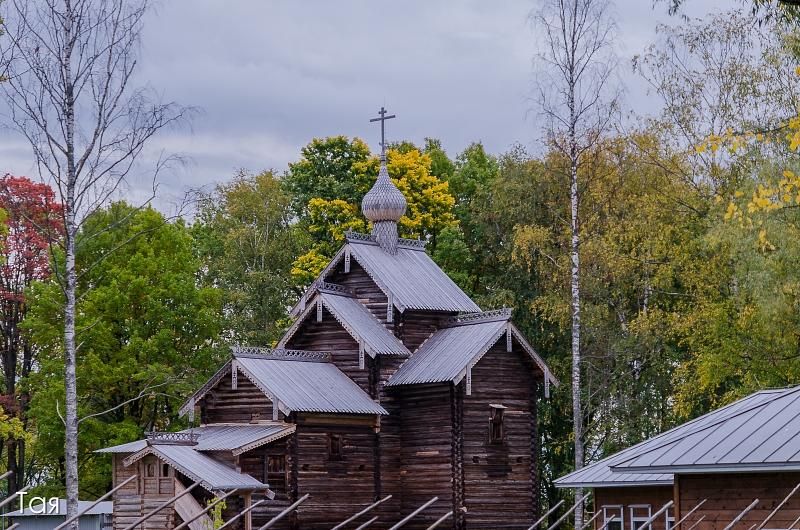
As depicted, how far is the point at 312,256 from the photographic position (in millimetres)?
50375

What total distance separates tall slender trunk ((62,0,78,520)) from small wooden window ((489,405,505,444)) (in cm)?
1539

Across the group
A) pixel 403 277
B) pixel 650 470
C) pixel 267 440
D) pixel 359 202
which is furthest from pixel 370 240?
pixel 650 470

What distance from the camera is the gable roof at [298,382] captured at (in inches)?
1401

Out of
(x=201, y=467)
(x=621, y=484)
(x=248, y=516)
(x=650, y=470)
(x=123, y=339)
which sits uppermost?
(x=123, y=339)

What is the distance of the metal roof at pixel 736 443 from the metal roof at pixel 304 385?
12695 mm

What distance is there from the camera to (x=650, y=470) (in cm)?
2277

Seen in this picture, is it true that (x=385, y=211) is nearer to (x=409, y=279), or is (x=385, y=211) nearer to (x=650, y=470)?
(x=409, y=279)

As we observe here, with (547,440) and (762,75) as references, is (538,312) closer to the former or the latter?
(547,440)

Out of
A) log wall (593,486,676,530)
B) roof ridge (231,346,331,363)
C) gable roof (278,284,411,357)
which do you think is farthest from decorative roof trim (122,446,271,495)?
log wall (593,486,676,530)

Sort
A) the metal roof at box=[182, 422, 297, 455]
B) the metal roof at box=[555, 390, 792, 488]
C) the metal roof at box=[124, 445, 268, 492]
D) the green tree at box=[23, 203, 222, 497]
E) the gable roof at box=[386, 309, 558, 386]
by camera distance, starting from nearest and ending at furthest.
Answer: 1. the metal roof at box=[555, 390, 792, 488]
2. the metal roof at box=[124, 445, 268, 492]
3. the metal roof at box=[182, 422, 297, 455]
4. the gable roof at box=[386, 309, 558, 386]
5. the green tree at box=[23, 203, 222, 497]

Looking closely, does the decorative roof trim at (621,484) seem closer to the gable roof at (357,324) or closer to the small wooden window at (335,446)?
the small wooden window at (335,446)

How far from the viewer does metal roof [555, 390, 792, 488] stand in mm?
24625

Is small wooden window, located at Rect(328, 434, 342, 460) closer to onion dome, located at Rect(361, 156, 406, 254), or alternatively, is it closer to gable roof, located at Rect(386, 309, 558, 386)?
gable roof, located at Rect(386, 309, 558, 386)

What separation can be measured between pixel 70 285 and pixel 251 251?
2786cm
